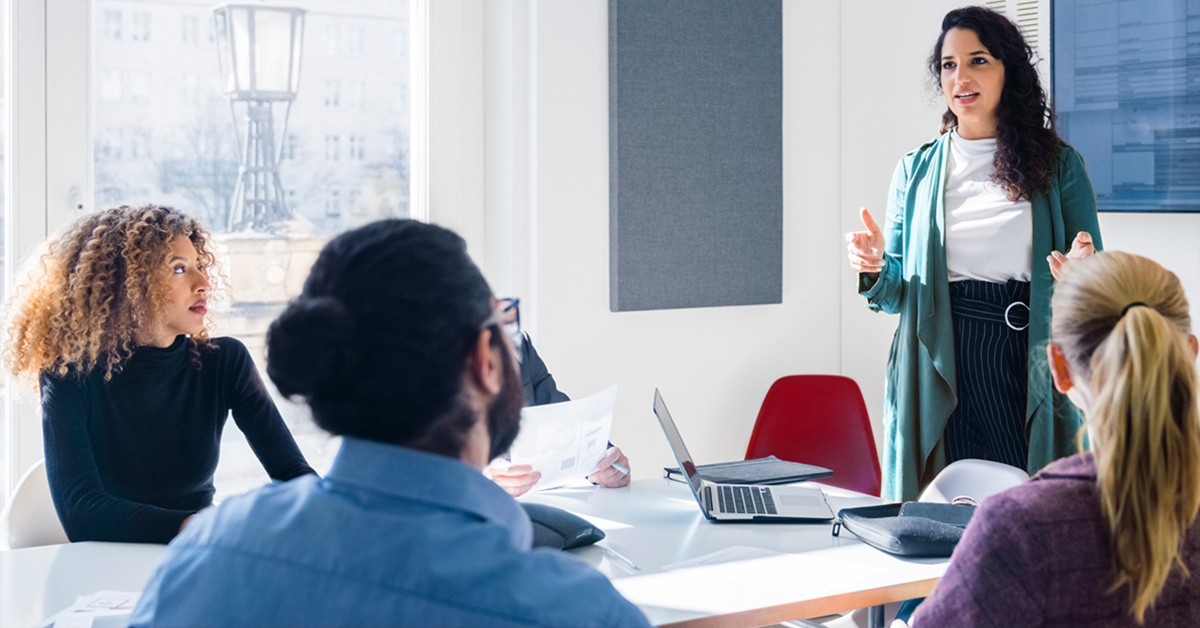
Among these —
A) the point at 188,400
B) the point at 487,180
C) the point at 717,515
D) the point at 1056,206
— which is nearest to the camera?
the point at 717,515

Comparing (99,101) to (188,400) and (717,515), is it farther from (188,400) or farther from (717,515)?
(717,515)

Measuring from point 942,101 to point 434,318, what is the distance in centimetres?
361

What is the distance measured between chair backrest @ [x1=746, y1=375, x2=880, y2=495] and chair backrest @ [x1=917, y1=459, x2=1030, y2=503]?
138 cm

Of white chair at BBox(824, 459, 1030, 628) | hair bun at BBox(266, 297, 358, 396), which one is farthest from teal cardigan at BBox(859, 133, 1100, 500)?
hair bun at BBox(266, 297, 358, 396)

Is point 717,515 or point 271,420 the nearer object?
point 717,515

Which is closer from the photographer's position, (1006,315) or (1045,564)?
(1045,564)

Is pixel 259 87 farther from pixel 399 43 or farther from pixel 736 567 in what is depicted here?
pixel 736 567

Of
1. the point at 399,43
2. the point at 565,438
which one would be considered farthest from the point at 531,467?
the point at 399,43

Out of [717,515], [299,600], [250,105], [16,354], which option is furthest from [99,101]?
[299,600]

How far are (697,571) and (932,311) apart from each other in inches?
55.4

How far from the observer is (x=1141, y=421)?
153 cm

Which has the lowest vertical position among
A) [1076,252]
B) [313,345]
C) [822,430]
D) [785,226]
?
[822,430]

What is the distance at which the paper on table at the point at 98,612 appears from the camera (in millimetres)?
1804

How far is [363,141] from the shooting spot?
401cm
